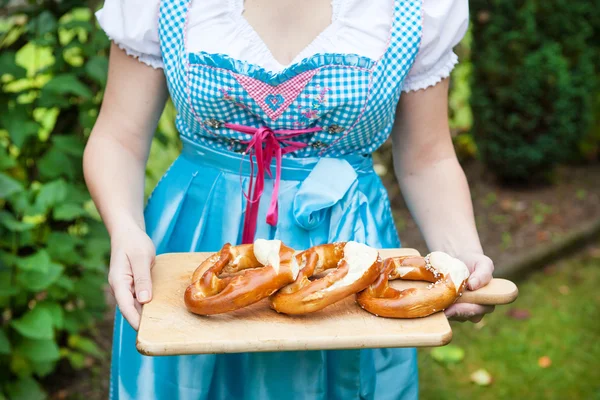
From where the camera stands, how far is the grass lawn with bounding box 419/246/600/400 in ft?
11.0

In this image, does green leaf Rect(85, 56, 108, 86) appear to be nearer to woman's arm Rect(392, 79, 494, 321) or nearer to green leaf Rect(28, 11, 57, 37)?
green leaf Rect(28, 11, 57, 37)

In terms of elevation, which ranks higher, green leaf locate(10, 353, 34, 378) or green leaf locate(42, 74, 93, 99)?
green leaf locate(42, 74, 93, 99)

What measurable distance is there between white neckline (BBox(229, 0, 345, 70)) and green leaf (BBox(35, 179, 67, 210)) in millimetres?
1080

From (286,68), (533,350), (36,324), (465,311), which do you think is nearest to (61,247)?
(36,324)

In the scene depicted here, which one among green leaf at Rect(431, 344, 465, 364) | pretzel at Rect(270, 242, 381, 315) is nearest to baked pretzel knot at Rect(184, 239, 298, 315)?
Result: pretzel at Rect(270, 242, 381, 315)

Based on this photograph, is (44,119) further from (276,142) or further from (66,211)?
(276,142)

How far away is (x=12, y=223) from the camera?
88.4 inches

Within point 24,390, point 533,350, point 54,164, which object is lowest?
point 533,350

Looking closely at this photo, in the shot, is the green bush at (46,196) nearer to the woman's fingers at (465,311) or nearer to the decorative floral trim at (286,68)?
the decorative floral trim at (286,68)

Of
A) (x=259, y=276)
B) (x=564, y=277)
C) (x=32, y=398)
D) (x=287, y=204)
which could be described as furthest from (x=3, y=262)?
(x=564, y=277)

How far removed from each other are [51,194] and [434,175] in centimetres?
133

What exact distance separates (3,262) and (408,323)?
1554 millimetres

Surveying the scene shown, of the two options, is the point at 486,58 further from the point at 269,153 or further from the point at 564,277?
the point at 269,153

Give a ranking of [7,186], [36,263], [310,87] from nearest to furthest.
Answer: [310,87]
[7,186]
[36,263]
